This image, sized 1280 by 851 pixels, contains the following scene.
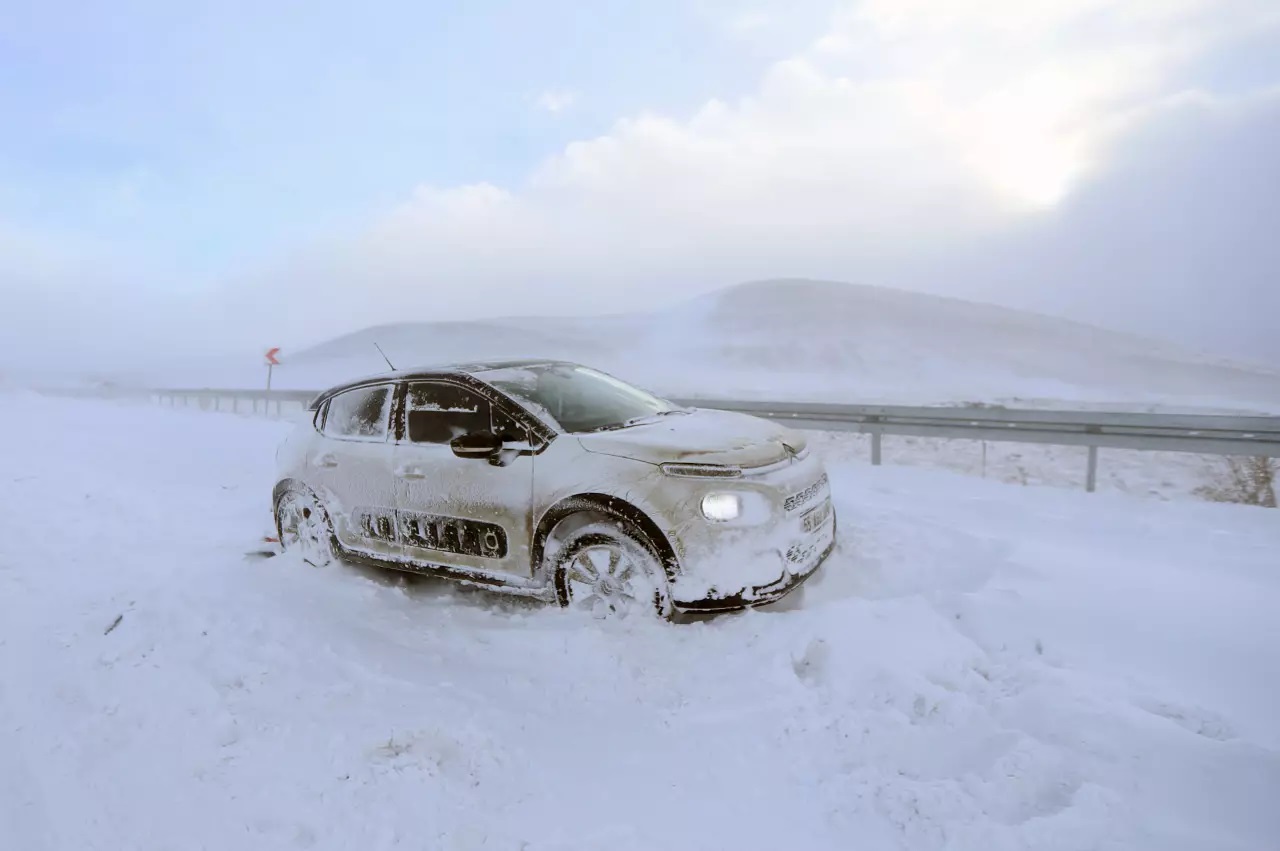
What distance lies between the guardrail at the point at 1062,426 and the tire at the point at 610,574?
4.83 metres

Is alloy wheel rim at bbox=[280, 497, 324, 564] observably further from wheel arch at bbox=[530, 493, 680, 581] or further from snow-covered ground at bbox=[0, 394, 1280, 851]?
wheel arch at bbox=[530, 493, 680, 581]

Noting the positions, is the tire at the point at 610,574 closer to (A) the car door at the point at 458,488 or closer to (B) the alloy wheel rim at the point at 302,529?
(A) the car door at the point at 458,488

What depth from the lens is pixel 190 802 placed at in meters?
2.93

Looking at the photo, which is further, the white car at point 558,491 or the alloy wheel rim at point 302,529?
the alloy wheel rim at point 302,529

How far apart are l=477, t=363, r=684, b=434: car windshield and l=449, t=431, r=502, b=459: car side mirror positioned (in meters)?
0.40

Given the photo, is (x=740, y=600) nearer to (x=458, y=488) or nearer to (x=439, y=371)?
(x=458, y=488)

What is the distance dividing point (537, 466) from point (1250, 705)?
3.86m

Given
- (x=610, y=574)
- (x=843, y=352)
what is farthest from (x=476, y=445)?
(x=843, y=352)

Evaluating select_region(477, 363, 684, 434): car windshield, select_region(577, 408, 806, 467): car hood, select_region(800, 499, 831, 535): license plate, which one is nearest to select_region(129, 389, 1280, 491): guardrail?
select_region(477, 363, 684, 434): car windshield

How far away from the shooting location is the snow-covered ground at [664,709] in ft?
8.96

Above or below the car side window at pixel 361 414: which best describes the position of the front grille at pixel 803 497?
below

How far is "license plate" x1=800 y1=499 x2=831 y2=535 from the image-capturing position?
445cm

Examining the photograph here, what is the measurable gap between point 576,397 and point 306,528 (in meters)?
2.52

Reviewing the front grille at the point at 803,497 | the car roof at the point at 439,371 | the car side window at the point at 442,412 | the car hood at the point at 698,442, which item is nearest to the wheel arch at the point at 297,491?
the car roof at the point at 439,371
